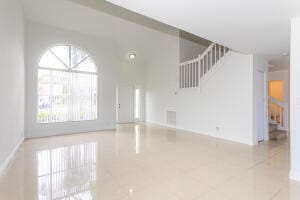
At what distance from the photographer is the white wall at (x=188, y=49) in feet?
25.7

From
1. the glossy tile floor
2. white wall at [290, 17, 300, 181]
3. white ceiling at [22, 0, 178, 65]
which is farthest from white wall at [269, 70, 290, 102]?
white wall at [290, 17, 300, 181]

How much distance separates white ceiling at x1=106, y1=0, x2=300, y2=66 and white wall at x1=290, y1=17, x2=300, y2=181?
0.26 metres

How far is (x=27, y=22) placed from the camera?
224 inches

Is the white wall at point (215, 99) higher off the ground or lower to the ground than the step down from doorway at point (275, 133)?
higher

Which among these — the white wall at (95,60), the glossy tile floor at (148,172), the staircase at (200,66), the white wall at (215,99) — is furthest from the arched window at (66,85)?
the staircase at (200,66)

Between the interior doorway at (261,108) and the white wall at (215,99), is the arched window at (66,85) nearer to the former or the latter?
the white wall at (215,99)

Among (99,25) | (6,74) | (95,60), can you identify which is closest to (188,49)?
(99,25)

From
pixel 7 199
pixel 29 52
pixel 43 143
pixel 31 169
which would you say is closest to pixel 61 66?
pixel 29 52

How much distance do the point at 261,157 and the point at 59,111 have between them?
619cm

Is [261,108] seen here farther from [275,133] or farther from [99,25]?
[99,25]

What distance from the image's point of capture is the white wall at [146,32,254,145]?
516 centimetres

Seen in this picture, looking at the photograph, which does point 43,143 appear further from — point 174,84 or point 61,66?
point 174,84

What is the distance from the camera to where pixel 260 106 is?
5.43 m

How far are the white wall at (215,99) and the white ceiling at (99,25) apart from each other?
2.85 ft
